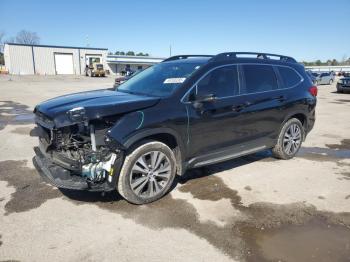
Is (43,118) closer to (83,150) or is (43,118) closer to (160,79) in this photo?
(83,150)

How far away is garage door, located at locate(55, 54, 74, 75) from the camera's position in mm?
59094

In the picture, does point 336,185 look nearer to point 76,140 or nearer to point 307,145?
point 307,145

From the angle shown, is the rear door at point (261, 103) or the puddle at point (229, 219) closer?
the puddle at point (229, 219)

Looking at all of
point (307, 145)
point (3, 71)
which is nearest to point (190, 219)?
point (307, 145)

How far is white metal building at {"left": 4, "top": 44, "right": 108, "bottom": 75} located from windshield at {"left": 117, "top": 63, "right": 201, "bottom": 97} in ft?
185

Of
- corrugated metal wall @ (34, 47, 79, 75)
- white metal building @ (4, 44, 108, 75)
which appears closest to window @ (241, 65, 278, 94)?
white metal building @ (4, 44, 108, 75)

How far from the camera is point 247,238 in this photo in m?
3.49

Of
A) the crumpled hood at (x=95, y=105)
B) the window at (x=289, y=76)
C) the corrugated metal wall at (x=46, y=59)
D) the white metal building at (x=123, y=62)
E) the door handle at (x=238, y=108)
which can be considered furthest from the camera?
the white metal building at (x=123, y=62)

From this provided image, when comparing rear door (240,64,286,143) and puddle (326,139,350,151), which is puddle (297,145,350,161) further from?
rear door (240,64,286,143)

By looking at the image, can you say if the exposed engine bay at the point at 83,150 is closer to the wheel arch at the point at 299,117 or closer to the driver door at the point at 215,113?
the driver door at the point at 215,113

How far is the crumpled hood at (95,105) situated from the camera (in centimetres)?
377

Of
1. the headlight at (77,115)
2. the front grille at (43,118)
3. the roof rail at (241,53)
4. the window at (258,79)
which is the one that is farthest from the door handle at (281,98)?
the front grille at (43,118)

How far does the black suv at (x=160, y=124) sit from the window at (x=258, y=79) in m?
0.02

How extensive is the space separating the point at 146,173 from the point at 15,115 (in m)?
9.04
